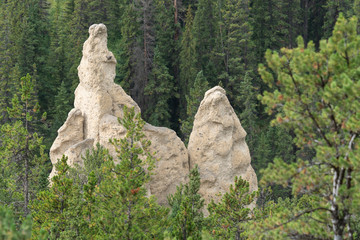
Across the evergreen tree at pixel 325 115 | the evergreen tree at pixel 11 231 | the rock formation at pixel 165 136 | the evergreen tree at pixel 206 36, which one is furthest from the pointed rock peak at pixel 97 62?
the evergreen tree at pixel 206 36

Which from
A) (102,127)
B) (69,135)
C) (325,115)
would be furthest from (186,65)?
(325,115)

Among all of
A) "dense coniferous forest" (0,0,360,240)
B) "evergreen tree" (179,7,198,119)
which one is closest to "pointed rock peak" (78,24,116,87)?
"dense coniferous forest" (0,0,360,240)

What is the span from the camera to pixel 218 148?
89.8ft

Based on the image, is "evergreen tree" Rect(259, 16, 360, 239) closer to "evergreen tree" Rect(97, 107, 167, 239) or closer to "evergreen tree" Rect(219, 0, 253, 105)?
"evergreen tree" Rect(97, 107, 167, 239)

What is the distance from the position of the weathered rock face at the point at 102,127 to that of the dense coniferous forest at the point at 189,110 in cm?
104

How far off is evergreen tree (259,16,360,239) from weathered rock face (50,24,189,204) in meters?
14.8

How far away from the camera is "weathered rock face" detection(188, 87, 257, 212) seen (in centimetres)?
2709

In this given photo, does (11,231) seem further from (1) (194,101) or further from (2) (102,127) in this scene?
(1) (194,101)

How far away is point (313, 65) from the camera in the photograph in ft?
37.4

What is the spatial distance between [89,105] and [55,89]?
20877 millimetres

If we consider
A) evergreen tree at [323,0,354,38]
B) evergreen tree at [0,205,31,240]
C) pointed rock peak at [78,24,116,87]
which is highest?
evergreen tree at [323,0,354,38]

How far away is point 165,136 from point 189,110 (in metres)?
12.7

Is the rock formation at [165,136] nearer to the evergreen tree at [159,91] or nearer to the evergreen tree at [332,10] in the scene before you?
the evergreen tree at [159,91]

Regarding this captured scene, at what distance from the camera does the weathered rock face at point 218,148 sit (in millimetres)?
27094
